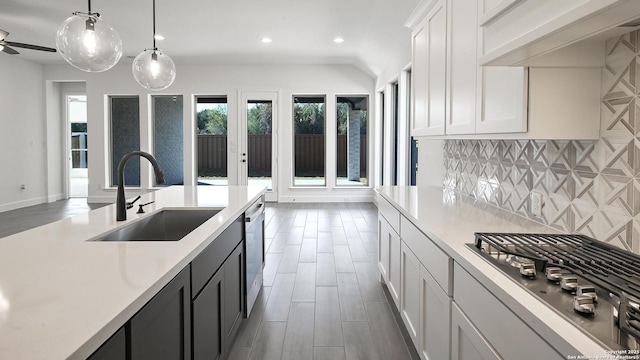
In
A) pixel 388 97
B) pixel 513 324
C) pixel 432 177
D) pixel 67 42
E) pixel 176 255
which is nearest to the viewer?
pixel 513 324

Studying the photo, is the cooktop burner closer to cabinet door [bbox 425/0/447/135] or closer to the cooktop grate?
the cooktop grate

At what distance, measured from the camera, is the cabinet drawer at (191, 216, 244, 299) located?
1596 millimetres

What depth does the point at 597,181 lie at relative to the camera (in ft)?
4.91

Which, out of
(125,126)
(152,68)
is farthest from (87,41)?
(125,126)

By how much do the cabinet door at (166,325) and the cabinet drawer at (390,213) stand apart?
4.89ft

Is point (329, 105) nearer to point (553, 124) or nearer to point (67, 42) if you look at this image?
point (67, 42)

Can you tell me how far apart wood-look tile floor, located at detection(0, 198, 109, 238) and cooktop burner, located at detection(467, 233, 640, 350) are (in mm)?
6360

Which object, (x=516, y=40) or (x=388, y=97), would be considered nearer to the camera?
(x=516, y=40)

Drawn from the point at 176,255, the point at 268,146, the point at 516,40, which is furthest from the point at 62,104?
the point at 516,40

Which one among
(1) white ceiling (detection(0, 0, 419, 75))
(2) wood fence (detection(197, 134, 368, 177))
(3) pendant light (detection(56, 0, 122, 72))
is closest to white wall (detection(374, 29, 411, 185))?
(1) white ceiling (detection(0, 0, 419, 75))

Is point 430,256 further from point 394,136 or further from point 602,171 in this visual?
point 394,136

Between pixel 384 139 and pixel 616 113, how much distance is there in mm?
6408

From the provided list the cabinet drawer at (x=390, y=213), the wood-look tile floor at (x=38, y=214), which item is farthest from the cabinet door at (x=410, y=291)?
the wood-look tile floor at (x=38, y=214)

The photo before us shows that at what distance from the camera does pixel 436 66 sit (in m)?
2.62
